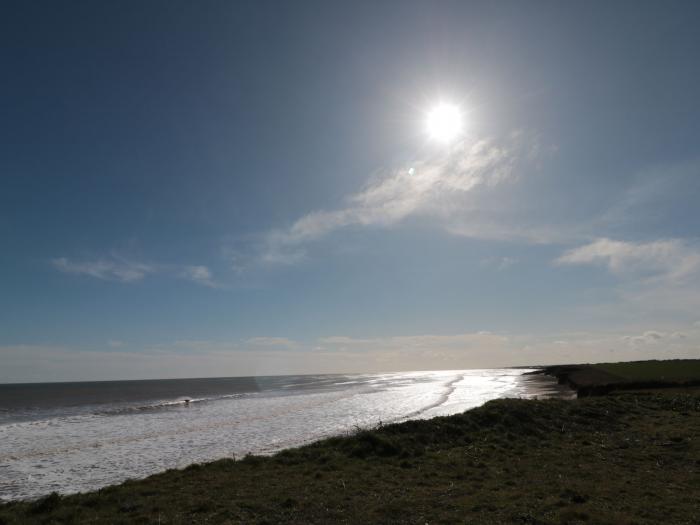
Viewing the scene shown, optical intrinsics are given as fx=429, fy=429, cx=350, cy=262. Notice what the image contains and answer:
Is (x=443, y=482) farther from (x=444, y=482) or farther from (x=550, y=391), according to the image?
(x=550, y=391)

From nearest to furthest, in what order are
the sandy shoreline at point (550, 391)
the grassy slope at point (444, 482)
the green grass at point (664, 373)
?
the grassy slope at point (444, 482) < the green grass at point (664, 373) < the sandy shoreline at point (550, 391)

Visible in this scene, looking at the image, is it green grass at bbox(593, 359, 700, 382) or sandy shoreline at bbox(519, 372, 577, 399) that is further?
sandy shoreline at bbox(519, 372, 577, 399)

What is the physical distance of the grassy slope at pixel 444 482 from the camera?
1328 centimetres

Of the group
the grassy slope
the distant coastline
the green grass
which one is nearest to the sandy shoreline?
the green grass

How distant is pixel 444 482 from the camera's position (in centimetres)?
1689

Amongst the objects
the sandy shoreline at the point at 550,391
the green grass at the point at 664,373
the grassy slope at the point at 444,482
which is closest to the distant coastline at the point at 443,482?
the grassy slope at the point at 444,482

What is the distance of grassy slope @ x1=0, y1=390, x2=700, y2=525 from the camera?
13281 millimetres

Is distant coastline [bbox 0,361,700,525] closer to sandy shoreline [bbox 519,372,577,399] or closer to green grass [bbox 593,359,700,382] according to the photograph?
sandy shoreline [bbox 519,372,577,399]

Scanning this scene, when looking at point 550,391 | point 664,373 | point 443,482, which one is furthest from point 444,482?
point 664,373

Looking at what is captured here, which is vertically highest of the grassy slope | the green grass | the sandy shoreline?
the green grass

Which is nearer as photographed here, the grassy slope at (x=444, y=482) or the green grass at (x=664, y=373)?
the grassy slope at (x=444, y=482)

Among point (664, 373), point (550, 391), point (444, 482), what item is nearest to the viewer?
point (444, 482)

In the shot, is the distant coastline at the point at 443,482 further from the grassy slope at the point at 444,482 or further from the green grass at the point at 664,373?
the green grass at the point at 664,373

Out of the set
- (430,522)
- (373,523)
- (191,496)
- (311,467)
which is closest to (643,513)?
(430,522)
